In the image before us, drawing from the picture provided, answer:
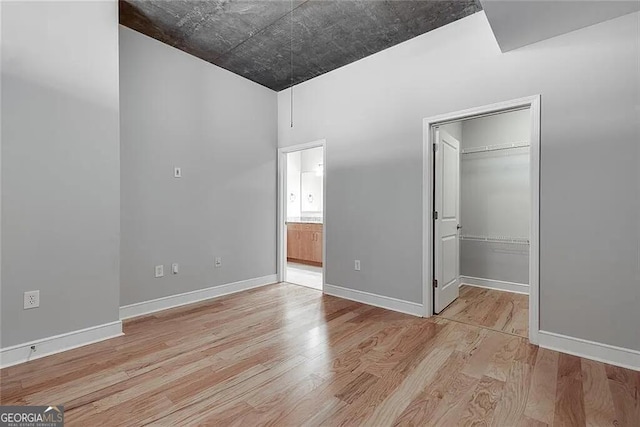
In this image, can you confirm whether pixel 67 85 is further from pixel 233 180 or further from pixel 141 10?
pixel 233 180

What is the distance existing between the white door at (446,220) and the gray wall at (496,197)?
975 millimetres

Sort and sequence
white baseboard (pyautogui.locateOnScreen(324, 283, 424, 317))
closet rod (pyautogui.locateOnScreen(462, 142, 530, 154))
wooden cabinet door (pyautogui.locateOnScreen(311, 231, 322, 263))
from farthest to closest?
wooden cabinet door (pyautogui.locateOnScreen(311, 231, 322, 263)) < closet rod (pyautogui.locateOnScreen(462, 142, 530, 154)) < white baseboard (pyautogui.locateOnScreen(324, 283, 424, 317))

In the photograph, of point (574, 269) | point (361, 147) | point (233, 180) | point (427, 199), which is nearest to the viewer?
point (574, 269)

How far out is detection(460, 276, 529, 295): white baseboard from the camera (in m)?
3.99

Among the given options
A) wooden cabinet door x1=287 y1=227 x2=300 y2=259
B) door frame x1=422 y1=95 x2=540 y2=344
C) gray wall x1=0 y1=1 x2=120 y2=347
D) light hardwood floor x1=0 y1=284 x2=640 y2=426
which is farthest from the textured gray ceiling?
wooden cabinet door x1=287 y1=227 x2=300 y2=259

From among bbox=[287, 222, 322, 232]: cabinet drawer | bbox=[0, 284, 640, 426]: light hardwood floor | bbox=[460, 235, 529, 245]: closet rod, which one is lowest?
bbox=[0, 284, 640, 426]: light hardwood floor

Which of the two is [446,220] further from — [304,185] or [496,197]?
[304,185]

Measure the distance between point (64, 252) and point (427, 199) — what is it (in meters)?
3.20

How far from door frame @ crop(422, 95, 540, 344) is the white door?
9 cm

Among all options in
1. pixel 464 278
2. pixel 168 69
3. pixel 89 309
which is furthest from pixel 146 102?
pixel 464 278

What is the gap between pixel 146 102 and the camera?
3.11 metres

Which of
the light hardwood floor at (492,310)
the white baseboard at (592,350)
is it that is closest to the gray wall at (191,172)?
the light hardwood floor at (492,310)

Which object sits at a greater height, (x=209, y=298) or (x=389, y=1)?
(x=389, y=1)

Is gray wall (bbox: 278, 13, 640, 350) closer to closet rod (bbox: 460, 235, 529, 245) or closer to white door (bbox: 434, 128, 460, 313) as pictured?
white door (bbox: 434, 128, 460, 313)
